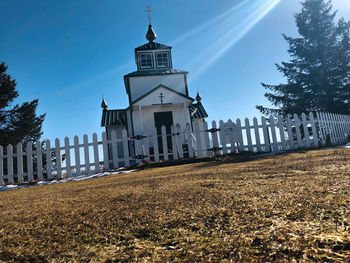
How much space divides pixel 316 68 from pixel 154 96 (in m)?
13.4

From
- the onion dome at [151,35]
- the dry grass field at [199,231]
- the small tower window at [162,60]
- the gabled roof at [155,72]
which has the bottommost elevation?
the dry grass field at [199,231]

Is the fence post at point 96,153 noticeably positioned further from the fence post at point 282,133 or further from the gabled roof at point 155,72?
the gabled roof at point 155,72

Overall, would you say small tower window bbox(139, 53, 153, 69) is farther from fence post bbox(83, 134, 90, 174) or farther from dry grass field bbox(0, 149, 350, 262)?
dry grass field bbox(0, 149, 350, 262)

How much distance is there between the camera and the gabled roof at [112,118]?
1667 cm

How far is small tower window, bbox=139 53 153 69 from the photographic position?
16.4 m

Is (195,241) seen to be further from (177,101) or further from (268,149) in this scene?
(177,101)

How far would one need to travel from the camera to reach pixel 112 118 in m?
18.0

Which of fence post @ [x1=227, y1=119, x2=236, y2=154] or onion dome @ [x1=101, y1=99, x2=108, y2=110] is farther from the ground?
onion dome @ [x1=101, y1=99, x2=108, y2=110]

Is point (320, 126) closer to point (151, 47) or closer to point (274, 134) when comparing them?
point (274, 134)

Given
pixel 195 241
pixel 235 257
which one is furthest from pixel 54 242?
pixel 235 257

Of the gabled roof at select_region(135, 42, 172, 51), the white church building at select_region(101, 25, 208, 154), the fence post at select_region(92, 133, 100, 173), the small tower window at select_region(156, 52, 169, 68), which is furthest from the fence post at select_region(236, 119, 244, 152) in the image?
the gabled roof at select_region(135, 42, 172, 51)

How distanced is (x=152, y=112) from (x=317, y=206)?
45.1ft

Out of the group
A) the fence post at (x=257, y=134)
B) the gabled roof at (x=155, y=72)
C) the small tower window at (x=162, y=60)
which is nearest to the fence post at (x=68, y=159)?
the fence post at (x=257, y=134)

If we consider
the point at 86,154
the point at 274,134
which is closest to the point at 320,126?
the point at 274,134
